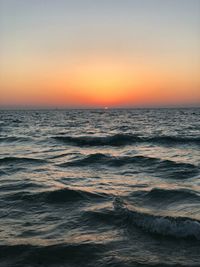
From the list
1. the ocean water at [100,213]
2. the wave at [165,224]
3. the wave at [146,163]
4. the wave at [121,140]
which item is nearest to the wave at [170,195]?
the ocean water at [100,213]

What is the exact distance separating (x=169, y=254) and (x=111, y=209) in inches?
111

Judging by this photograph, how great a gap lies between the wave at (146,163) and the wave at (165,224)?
5789mm

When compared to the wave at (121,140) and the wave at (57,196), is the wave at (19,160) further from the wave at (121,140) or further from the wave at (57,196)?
the wave at (121,140)

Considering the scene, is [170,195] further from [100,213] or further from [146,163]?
[146,163]

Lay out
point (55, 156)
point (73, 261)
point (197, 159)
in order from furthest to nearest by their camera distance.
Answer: point (55, 156) < point (197, 159) < point (73, 261)

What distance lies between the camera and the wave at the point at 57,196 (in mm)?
9727

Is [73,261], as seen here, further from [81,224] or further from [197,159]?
[197,159]

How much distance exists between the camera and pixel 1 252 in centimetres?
610

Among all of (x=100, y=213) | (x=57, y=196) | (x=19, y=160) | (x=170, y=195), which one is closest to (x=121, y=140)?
(x=19, y=160)

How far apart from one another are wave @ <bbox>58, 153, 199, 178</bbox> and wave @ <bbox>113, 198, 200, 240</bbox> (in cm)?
579

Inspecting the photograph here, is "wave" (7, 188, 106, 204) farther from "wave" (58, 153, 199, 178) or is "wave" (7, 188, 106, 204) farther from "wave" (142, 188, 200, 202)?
"wave" (58, 153, 199, 178)

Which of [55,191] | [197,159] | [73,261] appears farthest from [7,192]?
[197,159]

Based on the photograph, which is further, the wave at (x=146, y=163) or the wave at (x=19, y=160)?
the wave at (x=19, y=160)

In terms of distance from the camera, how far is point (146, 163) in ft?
54.4
